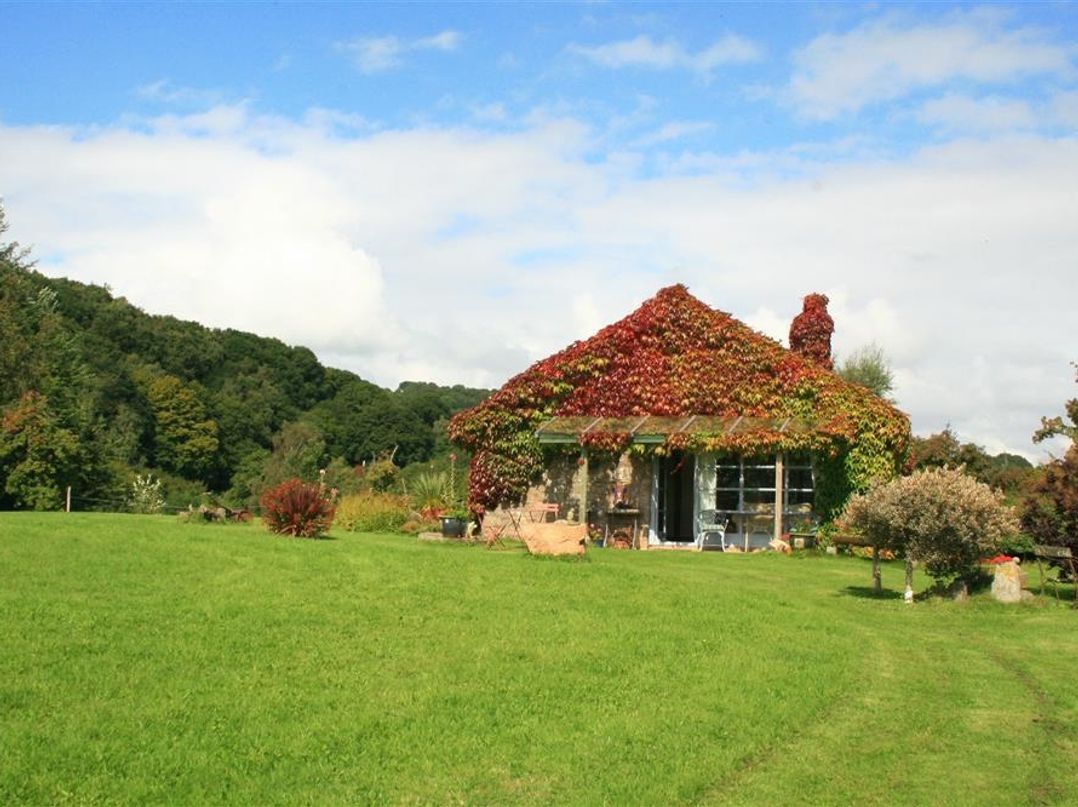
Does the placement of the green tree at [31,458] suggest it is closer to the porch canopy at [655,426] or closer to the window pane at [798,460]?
the porch canopy at [655,426]

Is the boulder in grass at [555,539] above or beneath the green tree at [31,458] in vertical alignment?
beneath

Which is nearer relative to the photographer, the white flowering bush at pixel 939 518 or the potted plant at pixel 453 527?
the white flowering bush at pixel 939 518

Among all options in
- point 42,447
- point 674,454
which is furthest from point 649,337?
point 42,447

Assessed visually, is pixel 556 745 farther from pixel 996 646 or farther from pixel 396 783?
pixel 996 646

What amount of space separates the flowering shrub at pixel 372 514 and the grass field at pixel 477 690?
1319 centimetres

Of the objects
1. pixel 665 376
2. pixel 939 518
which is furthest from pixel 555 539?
pixel 665 376

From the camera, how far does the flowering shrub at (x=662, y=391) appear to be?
28.3m

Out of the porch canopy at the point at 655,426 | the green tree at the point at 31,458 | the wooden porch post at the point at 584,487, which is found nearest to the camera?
the porch canopy at the point at 655,426

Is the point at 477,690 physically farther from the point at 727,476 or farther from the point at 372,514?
the point at 727,476

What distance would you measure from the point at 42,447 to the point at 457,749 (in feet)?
87.1

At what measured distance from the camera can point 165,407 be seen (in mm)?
63500

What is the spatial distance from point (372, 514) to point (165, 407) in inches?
1489

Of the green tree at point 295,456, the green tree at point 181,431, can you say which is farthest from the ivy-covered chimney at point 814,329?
the green tree at point 181,431

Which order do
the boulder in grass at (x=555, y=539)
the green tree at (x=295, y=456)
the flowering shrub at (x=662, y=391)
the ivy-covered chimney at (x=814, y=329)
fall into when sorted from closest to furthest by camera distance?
the boulder in grass at (x=555, y=539) < the flowering shrub at (x=662, y=391) < the ivy-covered chimney at (x=814, y=329) < the green tree at (x=295, y=456)
